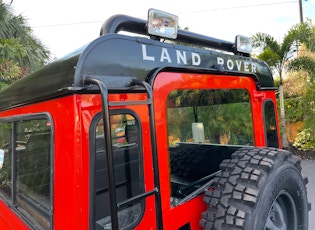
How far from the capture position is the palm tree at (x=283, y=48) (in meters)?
9.07

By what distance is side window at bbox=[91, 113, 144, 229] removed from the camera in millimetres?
1486

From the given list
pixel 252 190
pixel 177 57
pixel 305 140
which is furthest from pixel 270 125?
pixel 305 140

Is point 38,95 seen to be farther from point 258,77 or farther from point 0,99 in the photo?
point 258,77

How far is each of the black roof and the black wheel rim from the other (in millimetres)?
1071

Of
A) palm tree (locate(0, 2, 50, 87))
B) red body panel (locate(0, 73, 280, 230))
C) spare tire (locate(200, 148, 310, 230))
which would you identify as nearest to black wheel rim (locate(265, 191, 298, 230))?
spare tire (locate(200, 148, 310, 230))

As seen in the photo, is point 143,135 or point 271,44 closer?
point 143,135

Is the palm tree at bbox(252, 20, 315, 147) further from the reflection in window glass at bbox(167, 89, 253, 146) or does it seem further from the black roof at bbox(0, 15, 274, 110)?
the black roof at bbox(0, 15, 274, 110)

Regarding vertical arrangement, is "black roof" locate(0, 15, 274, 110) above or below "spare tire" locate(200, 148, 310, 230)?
above

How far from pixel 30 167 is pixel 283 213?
77.9 inches

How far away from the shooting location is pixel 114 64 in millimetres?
1435

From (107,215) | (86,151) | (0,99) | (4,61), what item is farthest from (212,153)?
(4,61)

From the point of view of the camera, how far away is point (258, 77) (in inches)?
98.8

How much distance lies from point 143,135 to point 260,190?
813mm

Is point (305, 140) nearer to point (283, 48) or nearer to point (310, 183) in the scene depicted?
point (283, 48)
